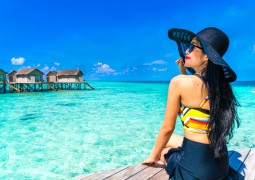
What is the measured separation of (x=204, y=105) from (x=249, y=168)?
62.9 inches

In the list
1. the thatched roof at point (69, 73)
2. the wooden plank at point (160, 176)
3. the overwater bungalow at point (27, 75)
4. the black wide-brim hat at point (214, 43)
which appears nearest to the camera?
the black wide-brim hat at point (214, 43)

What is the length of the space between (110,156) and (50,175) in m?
1.67

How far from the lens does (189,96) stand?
1521 mm

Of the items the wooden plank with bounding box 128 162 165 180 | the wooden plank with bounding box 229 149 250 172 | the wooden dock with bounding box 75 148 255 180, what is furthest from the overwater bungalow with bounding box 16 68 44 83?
the wooden plank with bounding box 229 149 250 172

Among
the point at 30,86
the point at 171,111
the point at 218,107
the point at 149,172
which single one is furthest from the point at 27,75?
the point at 218,107

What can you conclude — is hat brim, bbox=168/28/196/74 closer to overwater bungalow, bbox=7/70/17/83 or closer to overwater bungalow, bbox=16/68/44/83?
overwater bungalow, bbox=16/68/44/83

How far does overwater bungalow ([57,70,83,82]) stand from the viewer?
36.9 meters

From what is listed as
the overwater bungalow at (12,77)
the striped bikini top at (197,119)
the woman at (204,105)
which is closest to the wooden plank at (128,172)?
the woman at (204,105)

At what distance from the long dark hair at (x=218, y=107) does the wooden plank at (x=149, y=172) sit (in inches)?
36.4

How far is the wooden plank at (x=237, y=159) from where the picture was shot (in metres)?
2.57

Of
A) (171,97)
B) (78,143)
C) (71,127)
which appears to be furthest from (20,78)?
(171,97)

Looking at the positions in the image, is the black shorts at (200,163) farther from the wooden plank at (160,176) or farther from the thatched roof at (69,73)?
the thatched roof at (69,73)

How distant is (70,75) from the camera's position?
3719cm

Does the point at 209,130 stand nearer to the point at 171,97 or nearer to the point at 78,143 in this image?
the point at 171,97
